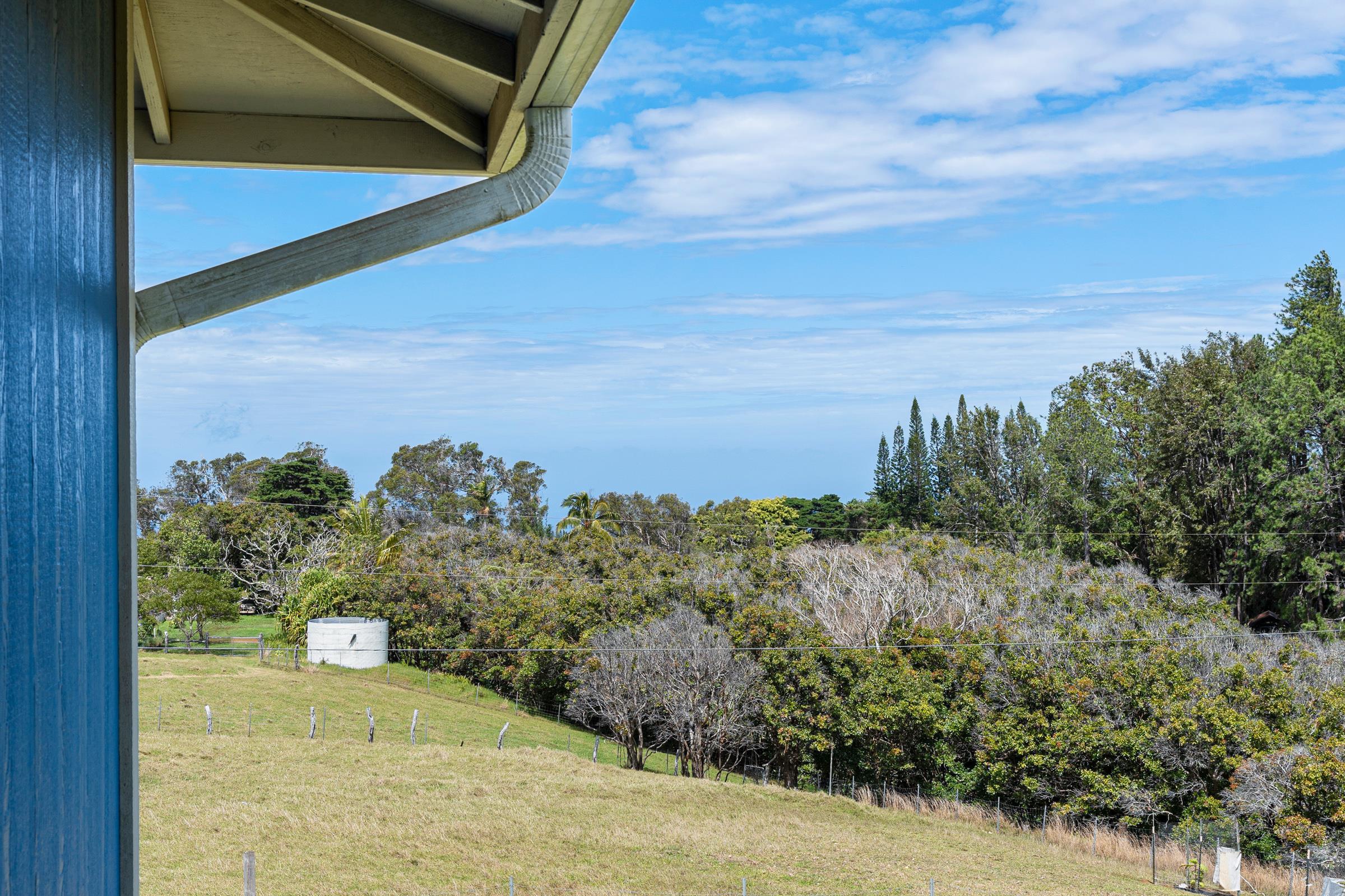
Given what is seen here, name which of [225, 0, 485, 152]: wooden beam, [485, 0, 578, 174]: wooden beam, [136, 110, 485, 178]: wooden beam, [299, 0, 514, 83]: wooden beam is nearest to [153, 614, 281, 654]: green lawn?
[136, 110, 485, 178]: wooden beam

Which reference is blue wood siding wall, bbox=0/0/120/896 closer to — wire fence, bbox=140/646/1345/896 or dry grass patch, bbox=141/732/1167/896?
dry grass patch, bbox=141/732/1167/896

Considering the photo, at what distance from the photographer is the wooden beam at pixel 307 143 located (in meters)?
3.50

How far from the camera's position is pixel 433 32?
246 centimetres

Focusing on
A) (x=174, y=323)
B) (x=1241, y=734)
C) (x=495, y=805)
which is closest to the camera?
(x=174, y=323)

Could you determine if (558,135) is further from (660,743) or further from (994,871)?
(660,743)

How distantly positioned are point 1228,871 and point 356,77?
16344 millimetres

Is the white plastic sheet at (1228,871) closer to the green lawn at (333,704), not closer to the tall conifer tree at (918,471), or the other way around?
the green lawn at (333,704)

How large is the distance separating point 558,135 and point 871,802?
20.7 meters

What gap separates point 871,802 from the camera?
70.1 feet

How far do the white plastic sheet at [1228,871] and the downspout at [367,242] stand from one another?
51.7 feet

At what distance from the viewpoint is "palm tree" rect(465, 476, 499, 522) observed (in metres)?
49.6

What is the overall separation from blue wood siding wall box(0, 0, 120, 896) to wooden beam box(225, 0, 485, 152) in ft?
1.73

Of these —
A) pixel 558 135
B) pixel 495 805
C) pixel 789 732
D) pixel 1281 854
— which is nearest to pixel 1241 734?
pixel 1281 854

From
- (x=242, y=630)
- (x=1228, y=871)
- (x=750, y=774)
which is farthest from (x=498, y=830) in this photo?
(x=242, y=630)
